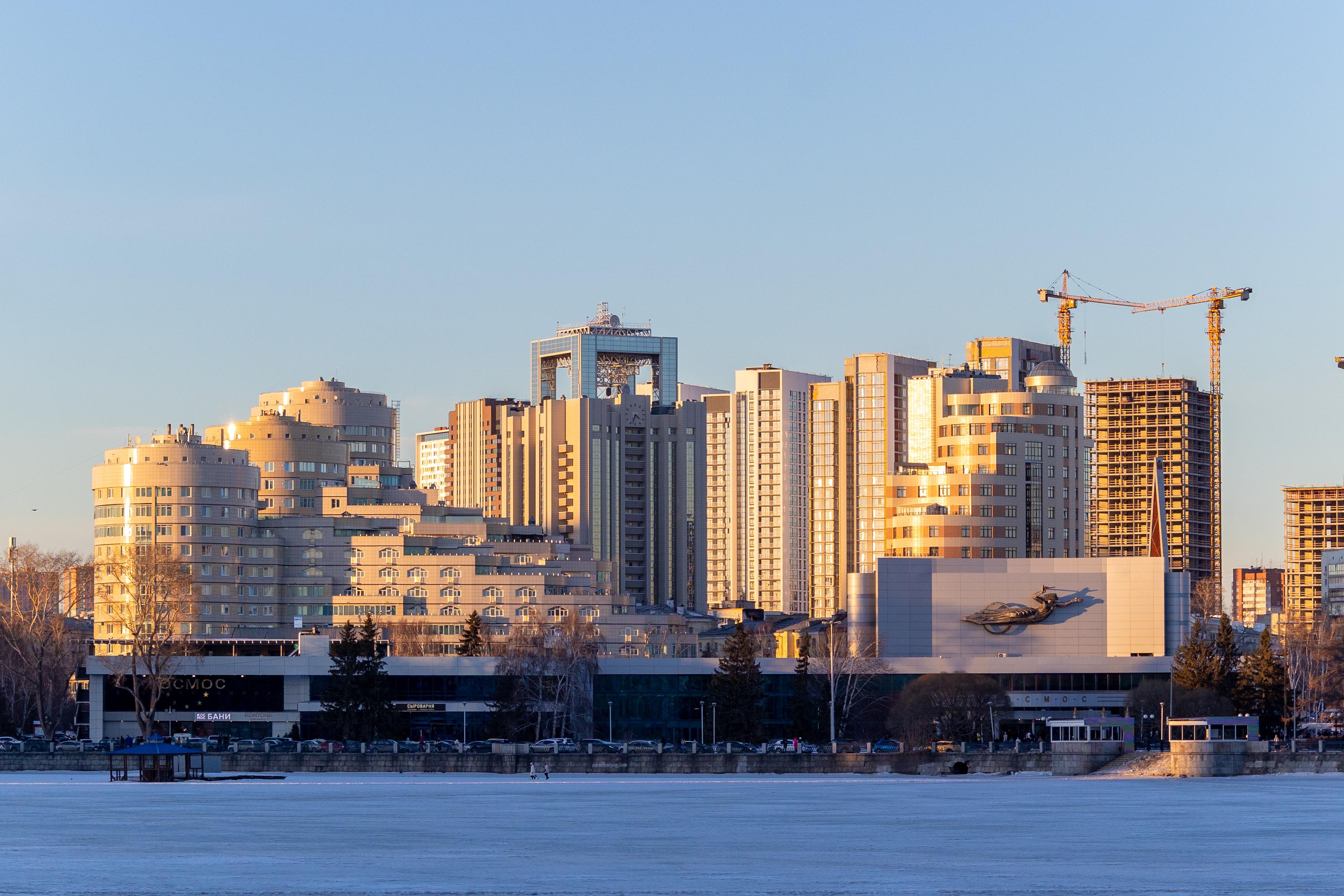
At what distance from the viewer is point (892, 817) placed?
8544cm

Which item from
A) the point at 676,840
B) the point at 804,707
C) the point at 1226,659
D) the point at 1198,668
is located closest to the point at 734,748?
the point at 804,707

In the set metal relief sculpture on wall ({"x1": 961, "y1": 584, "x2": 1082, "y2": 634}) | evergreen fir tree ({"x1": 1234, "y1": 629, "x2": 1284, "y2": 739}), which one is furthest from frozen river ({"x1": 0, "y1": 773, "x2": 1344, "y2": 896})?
metal relief sculpture on wall ({"x1": 961, "y1": 584, "x2": 1082, "y2": 634})

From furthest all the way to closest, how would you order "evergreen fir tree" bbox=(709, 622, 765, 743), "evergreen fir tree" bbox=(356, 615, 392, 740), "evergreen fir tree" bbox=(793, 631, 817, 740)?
"evergreen fir tree" bbox=(793, 631, 817, 740) → "evergreen fir tree" bbox=(709, 622, 765, 743) → "evergreen fir tree" bbox=(356, 615, 392, 740)

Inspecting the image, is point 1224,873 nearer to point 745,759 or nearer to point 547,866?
point 547,866

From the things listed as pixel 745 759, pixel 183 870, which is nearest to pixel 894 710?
pixel 745 759

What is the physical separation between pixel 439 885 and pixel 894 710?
404ft

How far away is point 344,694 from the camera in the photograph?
172m

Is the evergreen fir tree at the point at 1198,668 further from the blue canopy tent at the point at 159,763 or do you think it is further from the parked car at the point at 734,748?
the blue canopy tent at the point at 159,763

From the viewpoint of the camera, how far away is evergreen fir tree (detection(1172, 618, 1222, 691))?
6880 inches

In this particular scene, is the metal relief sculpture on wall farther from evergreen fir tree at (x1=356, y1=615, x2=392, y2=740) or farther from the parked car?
evergreen fir tree at (x1=356, y1=615, x2=392, y2=740)

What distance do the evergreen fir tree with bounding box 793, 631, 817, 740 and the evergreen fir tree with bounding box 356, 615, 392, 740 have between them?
3205cm

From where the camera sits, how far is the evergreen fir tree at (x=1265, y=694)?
562 ft

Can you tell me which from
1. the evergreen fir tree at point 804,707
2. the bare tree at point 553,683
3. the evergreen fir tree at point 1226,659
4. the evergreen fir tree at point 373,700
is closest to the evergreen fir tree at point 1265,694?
the evergreen fir tree at point 1226,659

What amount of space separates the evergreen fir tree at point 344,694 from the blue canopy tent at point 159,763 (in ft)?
95.3
